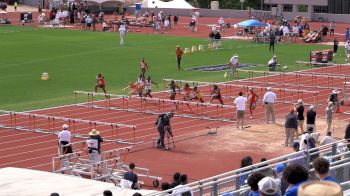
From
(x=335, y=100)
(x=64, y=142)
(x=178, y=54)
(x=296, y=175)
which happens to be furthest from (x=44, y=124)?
(x=296, y=175)

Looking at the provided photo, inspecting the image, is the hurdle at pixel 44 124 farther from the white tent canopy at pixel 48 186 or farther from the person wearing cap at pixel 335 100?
the white tent canopy at pixel 48 186

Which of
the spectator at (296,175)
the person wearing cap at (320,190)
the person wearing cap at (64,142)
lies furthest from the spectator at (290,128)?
the person wearing cap at (320,190)

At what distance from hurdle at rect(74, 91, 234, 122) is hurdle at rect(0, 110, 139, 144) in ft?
11.1

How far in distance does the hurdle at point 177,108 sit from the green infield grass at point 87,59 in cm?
322

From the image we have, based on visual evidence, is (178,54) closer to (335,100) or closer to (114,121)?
(114,121)

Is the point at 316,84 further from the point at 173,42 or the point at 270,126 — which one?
the point at 173,42

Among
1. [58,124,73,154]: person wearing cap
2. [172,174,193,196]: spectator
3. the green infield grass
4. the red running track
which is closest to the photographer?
the red running track

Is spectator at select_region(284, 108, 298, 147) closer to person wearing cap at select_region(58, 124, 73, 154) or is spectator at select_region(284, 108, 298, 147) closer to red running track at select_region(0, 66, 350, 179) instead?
red running track at select_region(0, 66, 350, 179)

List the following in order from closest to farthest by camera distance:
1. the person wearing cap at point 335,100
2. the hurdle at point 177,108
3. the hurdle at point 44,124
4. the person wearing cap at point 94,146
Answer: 1. the person wearing cap at point 94,146
2. the hurdle at point 44,124
3. the person wearing cap at point 335,100
4. the hurdle at point 177,108

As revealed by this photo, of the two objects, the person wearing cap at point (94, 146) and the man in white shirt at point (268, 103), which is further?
the man in white shirt at point (268, 103)

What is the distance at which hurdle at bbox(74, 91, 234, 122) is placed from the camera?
32.9 metres

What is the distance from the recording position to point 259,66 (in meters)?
48.6

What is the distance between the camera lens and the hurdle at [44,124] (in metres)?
29.6

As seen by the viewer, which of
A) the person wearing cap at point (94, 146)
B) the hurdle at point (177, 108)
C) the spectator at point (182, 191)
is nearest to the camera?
the spectator at point (182, 191)
